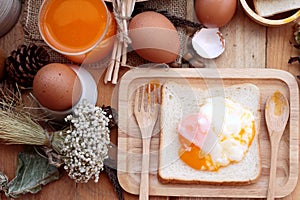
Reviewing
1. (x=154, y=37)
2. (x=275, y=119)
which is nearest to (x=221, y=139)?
(x=275, y=119)

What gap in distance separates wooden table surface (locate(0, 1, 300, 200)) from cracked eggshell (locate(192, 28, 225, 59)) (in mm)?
23

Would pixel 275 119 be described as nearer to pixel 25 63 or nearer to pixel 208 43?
pixel 208 43

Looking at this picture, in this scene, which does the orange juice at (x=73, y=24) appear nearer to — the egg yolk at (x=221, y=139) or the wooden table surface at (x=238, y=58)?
the wooden table surface at (x=238, y=58)

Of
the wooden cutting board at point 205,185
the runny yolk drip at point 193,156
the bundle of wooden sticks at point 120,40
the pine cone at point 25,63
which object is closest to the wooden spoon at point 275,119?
the wooden cutting board at point 205,185

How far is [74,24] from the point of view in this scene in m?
1.25

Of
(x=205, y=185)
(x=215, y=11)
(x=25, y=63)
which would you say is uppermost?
(x=215, y=11)

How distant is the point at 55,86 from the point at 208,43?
377 millimetres

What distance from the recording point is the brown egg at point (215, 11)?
50.7 inches

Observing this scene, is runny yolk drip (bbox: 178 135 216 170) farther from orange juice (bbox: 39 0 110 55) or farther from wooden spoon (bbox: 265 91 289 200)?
orange juice (bbox: 39 0 110 55)

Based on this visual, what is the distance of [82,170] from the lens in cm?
125

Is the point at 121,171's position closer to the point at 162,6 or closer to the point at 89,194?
the point at 89,194

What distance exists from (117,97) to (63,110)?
0.14 meters

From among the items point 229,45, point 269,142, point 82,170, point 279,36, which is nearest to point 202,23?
point 229,45

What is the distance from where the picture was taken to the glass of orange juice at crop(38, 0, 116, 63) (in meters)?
1.25
